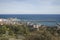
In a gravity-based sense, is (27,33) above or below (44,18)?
below

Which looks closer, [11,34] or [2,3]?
[11,34]

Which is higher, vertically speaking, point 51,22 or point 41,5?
point 41,5

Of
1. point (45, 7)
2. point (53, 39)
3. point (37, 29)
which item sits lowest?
point (53, 39)

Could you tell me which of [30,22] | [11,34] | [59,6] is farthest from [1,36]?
[59,6]

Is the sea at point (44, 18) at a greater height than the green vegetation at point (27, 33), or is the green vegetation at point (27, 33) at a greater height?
the sea at point (44, 18)

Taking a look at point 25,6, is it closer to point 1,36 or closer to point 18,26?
point 18,26

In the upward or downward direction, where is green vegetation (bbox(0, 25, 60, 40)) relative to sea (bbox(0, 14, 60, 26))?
downward

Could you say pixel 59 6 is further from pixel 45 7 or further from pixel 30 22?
pixel 30 22
